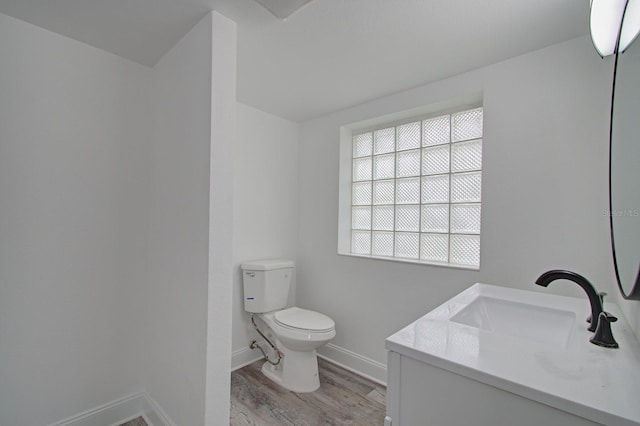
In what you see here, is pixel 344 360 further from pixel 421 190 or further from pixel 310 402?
pixel 421 190

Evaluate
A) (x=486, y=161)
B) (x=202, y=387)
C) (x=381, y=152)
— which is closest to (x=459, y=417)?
(x=202, y=387)

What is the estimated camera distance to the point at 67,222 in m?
1.55

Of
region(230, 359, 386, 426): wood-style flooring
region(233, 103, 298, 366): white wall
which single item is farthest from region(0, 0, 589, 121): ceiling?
region(230, 359, 386, 426): wood-style flooring

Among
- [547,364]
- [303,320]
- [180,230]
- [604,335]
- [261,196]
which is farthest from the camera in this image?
[261,196]

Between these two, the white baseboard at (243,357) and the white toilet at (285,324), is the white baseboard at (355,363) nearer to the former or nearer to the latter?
the white toilet at (285,324)

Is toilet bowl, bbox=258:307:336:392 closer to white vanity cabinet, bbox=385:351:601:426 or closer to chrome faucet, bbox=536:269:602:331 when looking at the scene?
white vanity cabinet, bbox=385:351:601:426

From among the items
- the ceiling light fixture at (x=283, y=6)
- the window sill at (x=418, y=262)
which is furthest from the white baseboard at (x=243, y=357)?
the ceiling light fixture at (x=283, y=6)

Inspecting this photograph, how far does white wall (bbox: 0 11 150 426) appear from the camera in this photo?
1400mm

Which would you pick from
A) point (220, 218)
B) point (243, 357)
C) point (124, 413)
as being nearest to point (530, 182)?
point (220, 218)

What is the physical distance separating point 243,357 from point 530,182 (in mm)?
2436

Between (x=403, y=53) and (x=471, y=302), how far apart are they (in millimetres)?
1369

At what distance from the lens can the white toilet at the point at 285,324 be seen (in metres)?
2.02

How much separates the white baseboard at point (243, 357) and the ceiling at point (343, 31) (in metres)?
2.16

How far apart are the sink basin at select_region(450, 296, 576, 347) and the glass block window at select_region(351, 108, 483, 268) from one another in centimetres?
70
